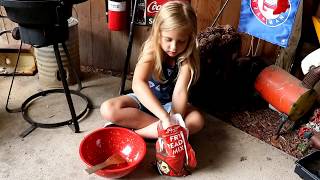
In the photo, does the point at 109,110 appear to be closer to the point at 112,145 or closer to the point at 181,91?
the point at 112,145

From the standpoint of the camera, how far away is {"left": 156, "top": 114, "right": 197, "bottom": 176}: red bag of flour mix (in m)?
1.48

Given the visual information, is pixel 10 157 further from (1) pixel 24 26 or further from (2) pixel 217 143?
(2) pixel 217 143

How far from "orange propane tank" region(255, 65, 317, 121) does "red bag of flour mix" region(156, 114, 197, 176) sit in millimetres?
701

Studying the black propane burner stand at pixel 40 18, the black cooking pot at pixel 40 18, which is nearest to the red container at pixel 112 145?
the black propane burner stand at pixel 40 18

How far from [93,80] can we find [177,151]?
1106 mm

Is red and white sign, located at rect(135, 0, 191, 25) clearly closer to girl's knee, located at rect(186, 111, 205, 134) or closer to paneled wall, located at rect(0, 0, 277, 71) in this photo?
paneled wall, located at rect(0, 0, 277, 71)

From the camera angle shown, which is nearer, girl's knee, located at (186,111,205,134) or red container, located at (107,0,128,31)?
girl's knee, located at (186,111,205,134)

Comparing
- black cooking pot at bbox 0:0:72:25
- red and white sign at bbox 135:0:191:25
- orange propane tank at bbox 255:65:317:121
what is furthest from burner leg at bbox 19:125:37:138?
orange propane tank at bbox 255:65:317:121

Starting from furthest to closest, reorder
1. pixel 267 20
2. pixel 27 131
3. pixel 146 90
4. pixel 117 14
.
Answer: pixel 117 14 → pixel 267 20 → pixel 27 131 → pixel 146 90

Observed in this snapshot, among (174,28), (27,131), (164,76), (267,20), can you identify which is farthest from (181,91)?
(27,131)

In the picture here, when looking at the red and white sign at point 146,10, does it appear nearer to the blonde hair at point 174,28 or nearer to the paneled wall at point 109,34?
the paneled wall at point 109,34

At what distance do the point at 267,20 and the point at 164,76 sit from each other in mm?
731

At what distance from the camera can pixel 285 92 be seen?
1899 mm

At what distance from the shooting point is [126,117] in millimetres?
1725
